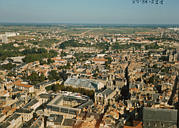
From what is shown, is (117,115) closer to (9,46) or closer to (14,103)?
(14,103)

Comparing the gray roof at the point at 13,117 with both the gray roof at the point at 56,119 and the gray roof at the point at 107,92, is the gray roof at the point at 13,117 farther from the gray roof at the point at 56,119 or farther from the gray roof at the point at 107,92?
the gray roof at the point at 107,92

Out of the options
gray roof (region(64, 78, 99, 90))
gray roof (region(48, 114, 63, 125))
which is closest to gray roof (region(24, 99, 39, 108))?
gray roof (region(48, 114, 63, 125))

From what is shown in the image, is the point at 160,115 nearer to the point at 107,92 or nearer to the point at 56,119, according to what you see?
the point at 56,119

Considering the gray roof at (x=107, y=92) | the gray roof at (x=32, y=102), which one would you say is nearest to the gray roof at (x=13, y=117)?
the gray roof at (x=32, y=102)

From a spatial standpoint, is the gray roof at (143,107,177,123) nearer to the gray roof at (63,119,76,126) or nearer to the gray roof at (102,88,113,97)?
the gray roof at (63,119,76,126)

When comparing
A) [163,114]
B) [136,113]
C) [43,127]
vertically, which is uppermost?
[163,114]

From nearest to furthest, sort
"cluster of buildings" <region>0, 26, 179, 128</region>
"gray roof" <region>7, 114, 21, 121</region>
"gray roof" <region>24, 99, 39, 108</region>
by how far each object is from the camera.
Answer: "cluster of buildings" <region>0, 26, 179, 128</region>
"gray roof" <region>7, 114, 21, 121</region>
"gray roof" <region>24, 99, 39, 108</region>

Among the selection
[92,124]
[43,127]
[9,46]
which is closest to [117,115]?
[92,124]

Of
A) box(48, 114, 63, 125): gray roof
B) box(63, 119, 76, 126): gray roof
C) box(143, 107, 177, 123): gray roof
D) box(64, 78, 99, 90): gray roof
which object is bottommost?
box(63, 119, 76, 126): gray roof

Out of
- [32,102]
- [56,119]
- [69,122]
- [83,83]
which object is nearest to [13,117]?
[32,102]
